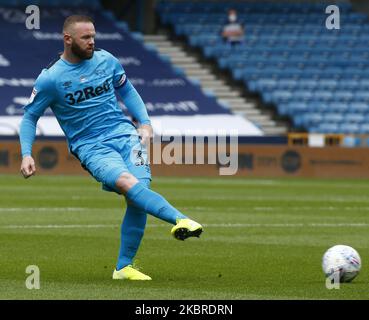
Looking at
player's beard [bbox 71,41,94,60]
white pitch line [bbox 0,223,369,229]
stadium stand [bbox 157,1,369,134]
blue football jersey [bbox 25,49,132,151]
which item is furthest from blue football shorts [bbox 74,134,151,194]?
stadium stand [bbox 157,1,369,134]

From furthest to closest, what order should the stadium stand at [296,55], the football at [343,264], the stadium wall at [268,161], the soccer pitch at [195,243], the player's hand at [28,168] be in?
the stadium stand at [296,55] < the stadium wall at [268,161] < the football at [343,264] < the player's hand at [28,168] < the soccer pitch at [195,243]

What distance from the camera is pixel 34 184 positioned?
92.6 ft

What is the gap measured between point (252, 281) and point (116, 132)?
175 centimetres

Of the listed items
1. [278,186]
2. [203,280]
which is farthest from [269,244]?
[278,186]

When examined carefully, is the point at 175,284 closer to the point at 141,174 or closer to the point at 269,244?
the point at 141,174

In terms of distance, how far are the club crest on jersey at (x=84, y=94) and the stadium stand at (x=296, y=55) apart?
95.4ft

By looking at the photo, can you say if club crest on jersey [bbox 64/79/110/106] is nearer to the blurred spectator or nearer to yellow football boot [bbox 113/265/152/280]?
yellow football boot [bbox 113/265/152/280]

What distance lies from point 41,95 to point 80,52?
0.54 metres

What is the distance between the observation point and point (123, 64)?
4288 cm

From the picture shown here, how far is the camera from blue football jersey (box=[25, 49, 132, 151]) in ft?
35.2

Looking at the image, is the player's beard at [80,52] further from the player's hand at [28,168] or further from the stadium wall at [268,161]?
the stadium wall at [268,161]

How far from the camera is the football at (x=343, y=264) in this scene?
10336 millimetres

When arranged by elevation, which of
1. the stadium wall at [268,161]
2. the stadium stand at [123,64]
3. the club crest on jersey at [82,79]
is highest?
the stadium stand at [123,64]

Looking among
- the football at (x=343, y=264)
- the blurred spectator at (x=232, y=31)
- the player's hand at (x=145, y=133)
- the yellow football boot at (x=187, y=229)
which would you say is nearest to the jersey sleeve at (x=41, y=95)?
the player's hand at (x=145, y=133)
